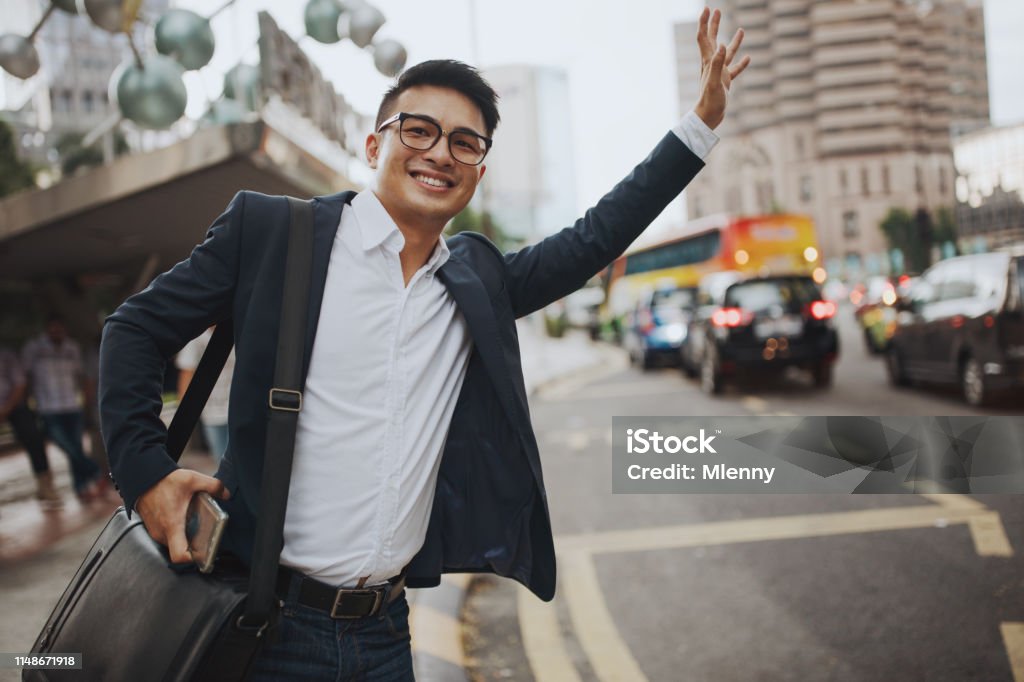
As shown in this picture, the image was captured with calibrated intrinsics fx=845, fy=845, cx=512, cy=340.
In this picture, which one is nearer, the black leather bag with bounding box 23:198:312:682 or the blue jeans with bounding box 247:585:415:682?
the black leather bag with bounding box 23:198:312:682

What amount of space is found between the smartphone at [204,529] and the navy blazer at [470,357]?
81 mm

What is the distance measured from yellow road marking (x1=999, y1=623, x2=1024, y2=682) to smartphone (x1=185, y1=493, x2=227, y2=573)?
300 cm

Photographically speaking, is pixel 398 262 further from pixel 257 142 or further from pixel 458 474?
pixel 257 142

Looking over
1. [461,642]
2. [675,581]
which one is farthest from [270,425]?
[675,581]

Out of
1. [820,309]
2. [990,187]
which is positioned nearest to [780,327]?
[820,309]

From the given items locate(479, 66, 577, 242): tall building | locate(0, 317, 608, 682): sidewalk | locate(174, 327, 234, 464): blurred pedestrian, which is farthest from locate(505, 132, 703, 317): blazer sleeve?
locate(479, 66, 577, 242): tall building

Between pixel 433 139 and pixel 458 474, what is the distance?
Result: 72cm

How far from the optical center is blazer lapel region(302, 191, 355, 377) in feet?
5.13

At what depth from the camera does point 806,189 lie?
104 metres

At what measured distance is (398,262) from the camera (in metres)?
1.72

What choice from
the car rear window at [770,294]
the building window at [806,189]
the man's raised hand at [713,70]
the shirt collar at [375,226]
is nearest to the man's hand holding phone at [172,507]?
the shirt collar at [375,226]

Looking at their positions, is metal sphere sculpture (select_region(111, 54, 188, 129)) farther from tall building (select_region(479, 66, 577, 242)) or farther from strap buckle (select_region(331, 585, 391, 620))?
tall building (select_region(479, 66, 577, 242))

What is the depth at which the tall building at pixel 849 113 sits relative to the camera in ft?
335

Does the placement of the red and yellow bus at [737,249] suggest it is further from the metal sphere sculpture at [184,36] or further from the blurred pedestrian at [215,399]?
the blurred pedestrian at [215,399]
